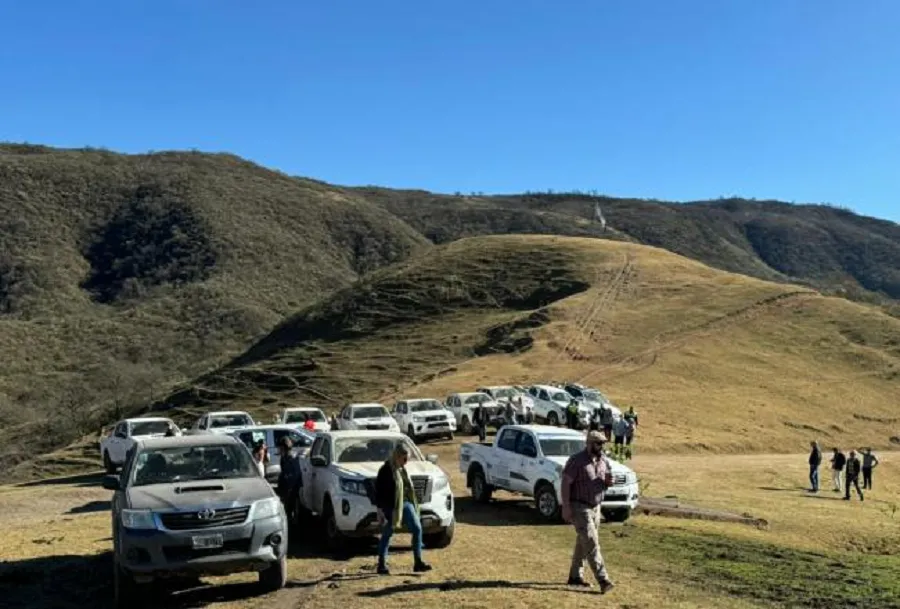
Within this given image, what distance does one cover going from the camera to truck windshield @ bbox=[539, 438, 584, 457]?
18156mm

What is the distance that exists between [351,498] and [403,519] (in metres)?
1.60

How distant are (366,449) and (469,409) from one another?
2149 centimetres

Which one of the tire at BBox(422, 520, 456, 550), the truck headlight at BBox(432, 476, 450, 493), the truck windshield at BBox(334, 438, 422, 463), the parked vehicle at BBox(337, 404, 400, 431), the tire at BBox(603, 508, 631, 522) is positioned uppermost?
the truck windshield at BBox(334, 438, 422, 463)

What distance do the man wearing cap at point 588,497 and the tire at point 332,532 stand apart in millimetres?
3853

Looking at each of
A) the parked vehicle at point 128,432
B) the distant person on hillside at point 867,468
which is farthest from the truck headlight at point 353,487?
the distant person on hillside at point 867,468

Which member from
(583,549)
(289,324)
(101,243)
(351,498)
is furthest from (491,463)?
(101,243)

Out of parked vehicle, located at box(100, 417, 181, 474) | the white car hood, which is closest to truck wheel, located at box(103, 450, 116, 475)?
parked vehicle, located at box(100, 417, 181, 474)

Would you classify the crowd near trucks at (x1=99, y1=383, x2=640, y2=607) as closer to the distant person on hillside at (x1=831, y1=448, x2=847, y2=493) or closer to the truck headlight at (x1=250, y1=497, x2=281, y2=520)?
the truck headlight at (x1=250, y1=497, x2=281, y2=520)

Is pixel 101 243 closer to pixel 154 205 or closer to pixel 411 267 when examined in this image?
pixel 154 205

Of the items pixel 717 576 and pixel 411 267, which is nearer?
pixel 717 576

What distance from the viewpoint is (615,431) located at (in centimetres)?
3127

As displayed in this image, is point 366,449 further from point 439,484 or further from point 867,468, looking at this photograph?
point 867,468

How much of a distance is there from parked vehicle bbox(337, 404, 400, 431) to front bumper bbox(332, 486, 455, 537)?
1617 cm

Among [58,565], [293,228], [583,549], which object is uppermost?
[293,228]
